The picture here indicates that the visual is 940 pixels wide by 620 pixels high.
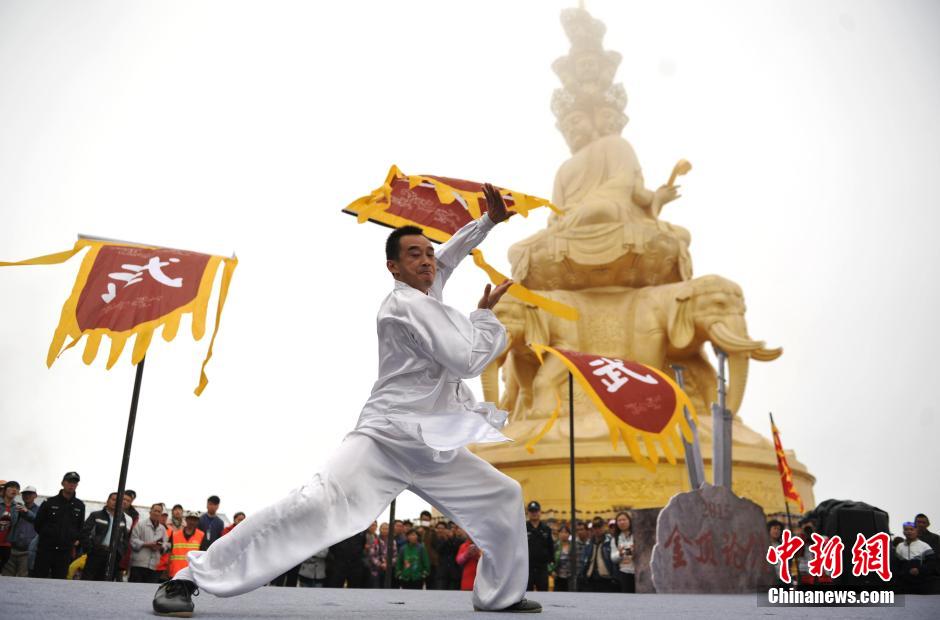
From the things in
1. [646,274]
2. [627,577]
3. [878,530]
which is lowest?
[627,577]

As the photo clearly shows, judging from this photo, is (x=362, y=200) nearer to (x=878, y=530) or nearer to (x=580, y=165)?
(x=878, y=530)

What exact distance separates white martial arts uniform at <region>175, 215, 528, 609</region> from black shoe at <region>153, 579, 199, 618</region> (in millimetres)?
98

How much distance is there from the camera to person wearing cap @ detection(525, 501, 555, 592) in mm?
7234

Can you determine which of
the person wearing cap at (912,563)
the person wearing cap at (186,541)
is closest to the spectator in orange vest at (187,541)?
the person wearing cap at (186,541)

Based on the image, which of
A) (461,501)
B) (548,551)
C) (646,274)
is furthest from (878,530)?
(646,274)

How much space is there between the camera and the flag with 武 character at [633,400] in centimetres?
747

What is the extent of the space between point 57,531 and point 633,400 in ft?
16.4

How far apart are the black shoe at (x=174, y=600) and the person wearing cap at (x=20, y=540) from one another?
17.0 feet

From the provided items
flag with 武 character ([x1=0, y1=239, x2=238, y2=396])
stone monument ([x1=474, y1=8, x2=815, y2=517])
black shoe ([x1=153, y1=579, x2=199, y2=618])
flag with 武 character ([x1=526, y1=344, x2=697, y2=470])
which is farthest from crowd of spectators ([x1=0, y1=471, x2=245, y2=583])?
stone monument ([x1=474, y1=8, x2=815, y2=517])

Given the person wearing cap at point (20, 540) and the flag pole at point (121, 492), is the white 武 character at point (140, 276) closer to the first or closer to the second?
the flag pole at point (121, 492)

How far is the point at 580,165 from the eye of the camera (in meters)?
15.4

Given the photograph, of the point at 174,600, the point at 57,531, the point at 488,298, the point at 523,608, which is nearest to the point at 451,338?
the point at 488,298

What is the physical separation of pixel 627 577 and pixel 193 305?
4.25m

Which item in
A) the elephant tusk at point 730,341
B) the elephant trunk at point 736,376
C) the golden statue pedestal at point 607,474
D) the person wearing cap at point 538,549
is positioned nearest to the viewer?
the person wearing cap at point 538,549
